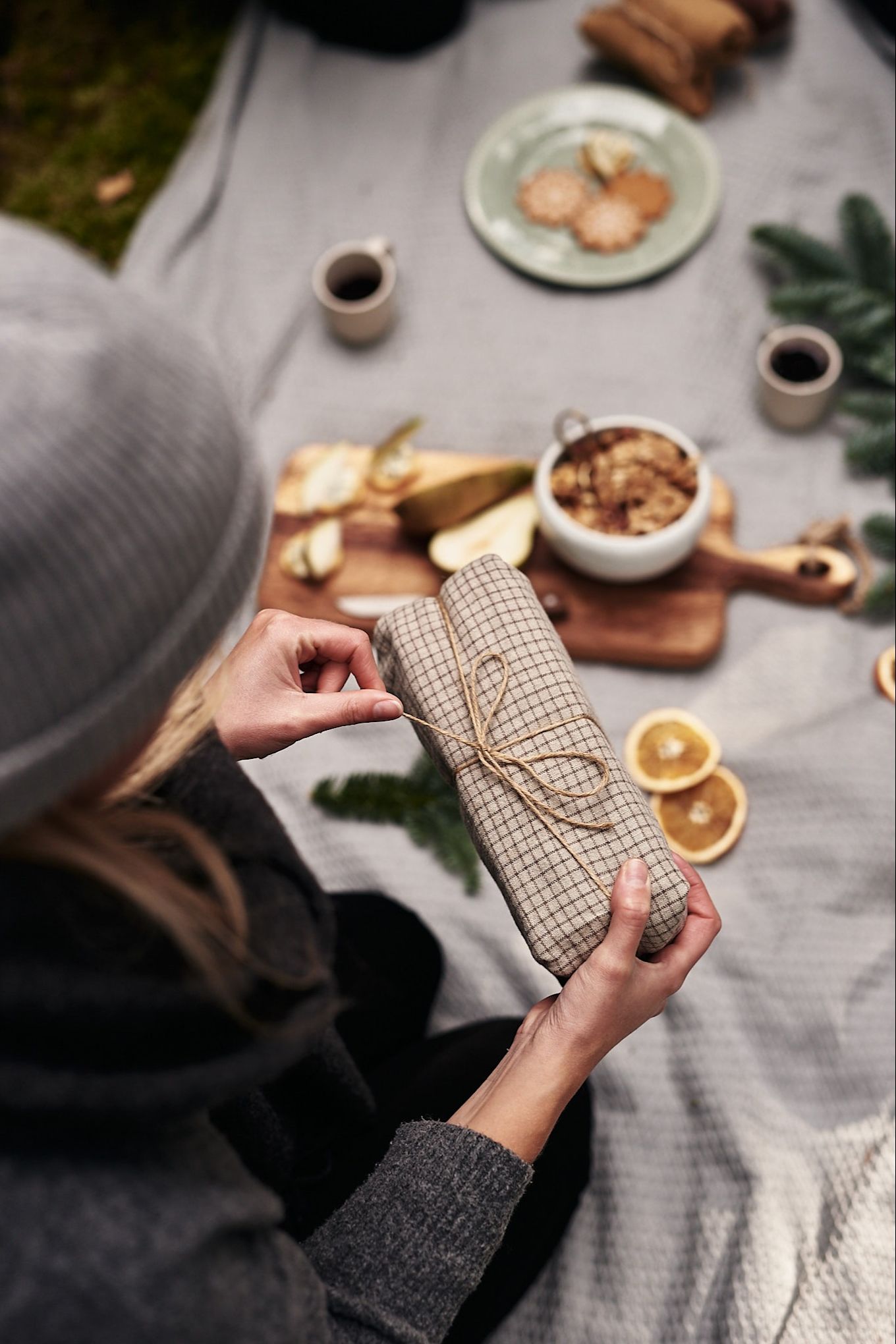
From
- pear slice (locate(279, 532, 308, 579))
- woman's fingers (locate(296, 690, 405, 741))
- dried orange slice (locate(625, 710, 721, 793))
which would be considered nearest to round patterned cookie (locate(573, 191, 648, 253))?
pear slice (locate(279, 532, 308, 579))

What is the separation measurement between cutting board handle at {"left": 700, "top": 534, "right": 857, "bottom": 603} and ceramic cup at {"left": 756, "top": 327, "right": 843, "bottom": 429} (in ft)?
0.70

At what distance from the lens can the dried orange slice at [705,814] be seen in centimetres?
128

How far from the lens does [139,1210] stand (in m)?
0.58

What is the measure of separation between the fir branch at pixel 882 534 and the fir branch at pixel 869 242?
1.12 ft

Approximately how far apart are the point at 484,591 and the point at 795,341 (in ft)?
2.57

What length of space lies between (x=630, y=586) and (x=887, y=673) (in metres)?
0.35

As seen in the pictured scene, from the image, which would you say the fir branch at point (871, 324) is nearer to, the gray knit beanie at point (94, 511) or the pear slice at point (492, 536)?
the pear slice at point (492, 536)

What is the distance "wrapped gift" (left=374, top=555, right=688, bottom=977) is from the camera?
2.85 ft

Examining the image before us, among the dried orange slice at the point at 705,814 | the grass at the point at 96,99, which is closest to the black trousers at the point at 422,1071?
the dried orange slice at the point at 705,814

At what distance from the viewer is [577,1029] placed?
0.84 meters

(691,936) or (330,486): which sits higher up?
(691,936)

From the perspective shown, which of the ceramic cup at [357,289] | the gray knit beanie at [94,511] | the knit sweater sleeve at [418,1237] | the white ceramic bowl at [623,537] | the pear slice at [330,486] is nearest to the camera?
the gray knit beanie at [94,511]

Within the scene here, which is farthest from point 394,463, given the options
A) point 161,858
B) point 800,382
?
point 161,858

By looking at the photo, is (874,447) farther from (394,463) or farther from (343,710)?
(343,710)
